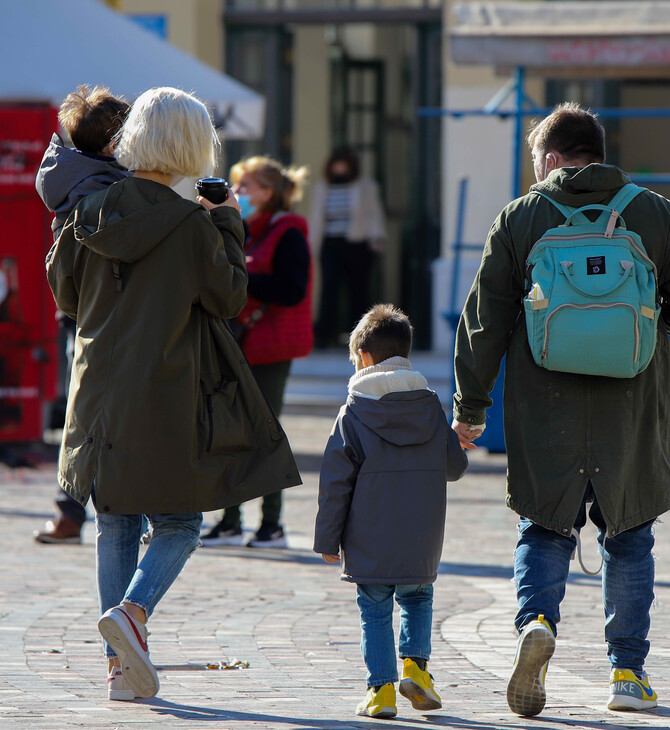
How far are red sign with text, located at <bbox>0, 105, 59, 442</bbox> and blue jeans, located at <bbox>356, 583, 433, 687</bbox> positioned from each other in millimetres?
5984

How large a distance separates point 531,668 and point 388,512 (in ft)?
1.86

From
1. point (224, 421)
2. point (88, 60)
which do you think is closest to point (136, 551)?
point (224, 421)

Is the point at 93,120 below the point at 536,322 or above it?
above

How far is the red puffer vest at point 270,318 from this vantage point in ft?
21.7

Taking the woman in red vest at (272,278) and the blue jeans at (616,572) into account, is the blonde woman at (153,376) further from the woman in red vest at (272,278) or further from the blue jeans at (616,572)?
the woman in red vest at (272,278)

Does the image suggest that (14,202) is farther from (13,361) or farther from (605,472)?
(605,472)

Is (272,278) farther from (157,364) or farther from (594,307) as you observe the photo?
(594,307)

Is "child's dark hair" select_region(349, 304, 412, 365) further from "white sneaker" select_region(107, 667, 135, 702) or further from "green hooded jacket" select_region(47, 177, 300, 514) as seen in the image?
"white sneaker" select_region(107, 667, 135, 702)

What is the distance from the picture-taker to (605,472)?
13.1ft

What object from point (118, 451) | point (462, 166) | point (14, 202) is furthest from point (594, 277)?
point (462, 166)

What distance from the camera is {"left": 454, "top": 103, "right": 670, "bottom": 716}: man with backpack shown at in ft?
12.8

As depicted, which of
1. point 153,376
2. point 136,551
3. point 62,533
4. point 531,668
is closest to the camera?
point 531,668

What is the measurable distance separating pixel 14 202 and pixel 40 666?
5493 millimetres

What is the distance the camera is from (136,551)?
423 centimetres
